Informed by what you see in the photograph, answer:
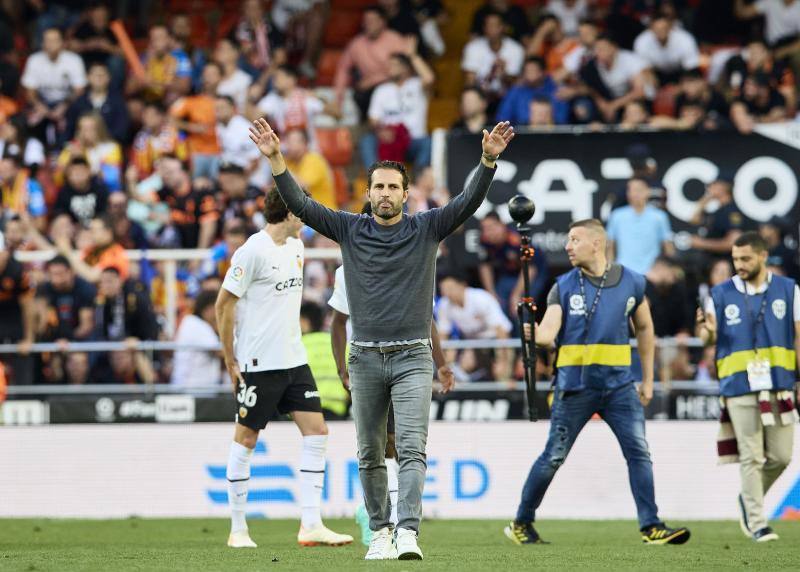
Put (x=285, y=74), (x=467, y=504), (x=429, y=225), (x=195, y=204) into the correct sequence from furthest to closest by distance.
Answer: (x=285, y=74)
(x=195, y=204)
(x=467, y=504)
(x=429, y=225)

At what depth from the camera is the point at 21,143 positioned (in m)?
20.5

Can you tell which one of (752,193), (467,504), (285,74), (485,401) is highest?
(285,74)

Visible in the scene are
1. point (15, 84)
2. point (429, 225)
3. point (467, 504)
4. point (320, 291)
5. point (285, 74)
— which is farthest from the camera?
point (15, 84)

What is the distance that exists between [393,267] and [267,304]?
224cm

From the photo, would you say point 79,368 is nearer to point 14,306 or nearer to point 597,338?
point 14,306

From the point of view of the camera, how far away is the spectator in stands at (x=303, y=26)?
2248cm

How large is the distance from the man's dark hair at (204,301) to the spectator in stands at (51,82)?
5816mm

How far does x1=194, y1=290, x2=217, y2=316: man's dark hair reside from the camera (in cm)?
1606

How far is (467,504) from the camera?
49.0ft

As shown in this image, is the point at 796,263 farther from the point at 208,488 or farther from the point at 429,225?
the point at 429,225

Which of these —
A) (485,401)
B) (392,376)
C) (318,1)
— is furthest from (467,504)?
(318,1)

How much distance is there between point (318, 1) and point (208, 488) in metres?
9.65

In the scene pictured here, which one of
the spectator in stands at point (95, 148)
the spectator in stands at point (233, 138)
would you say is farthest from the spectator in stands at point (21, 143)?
the spectator in stands at point (233, 138)

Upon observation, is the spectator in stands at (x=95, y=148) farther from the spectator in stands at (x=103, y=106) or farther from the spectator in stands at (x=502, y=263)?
the spectator in stands at (x=502, y=263)
